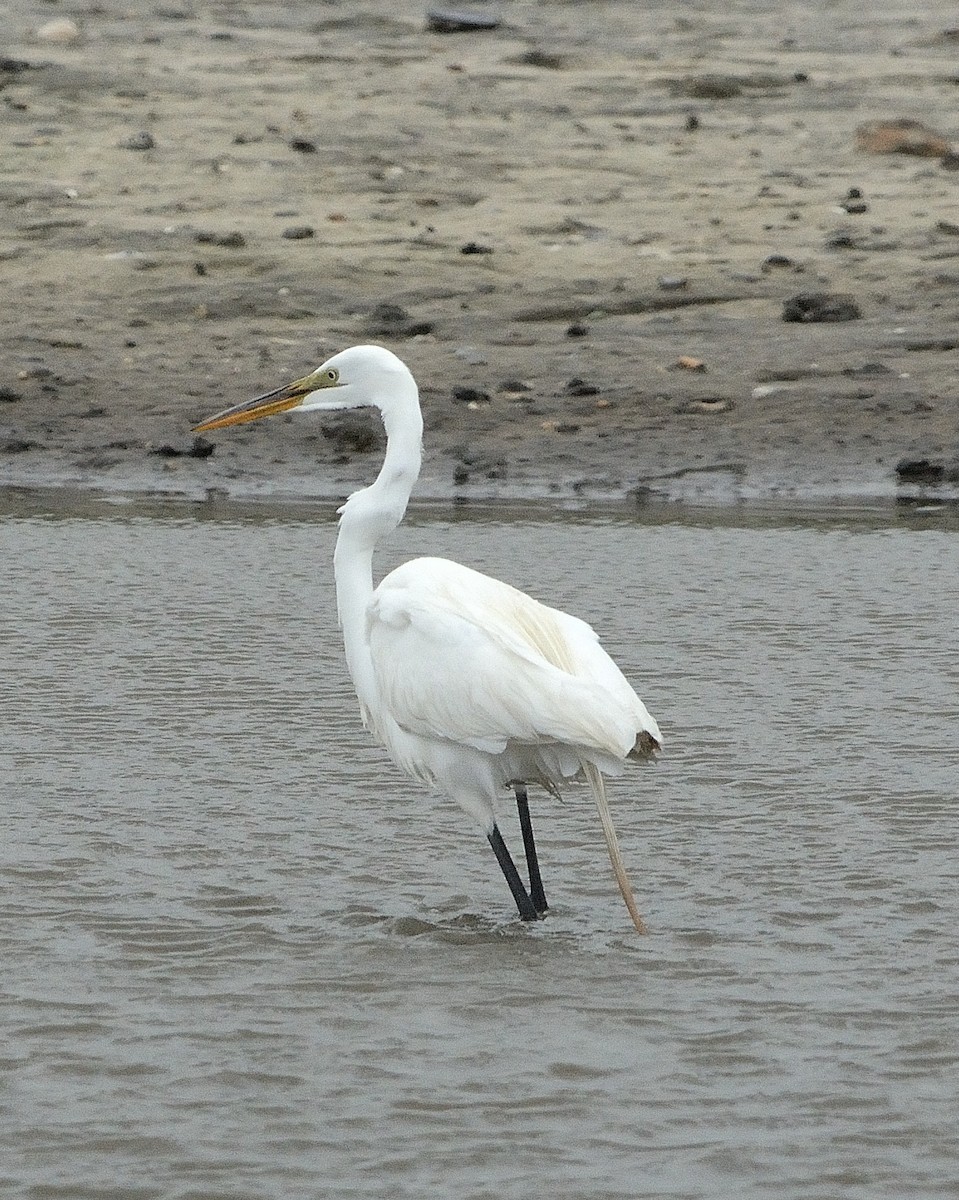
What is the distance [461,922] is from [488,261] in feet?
25.5

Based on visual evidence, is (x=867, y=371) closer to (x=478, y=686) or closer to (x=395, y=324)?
(x=395, y=324)

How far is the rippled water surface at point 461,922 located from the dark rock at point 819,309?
3.56 metres

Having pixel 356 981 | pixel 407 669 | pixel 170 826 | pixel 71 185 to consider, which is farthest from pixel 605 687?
pixel 71 185

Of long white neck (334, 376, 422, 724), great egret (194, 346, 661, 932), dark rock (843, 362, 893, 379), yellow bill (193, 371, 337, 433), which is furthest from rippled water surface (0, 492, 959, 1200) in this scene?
dark rock (843, 362, 893, 379)

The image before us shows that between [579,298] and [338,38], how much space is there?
6935mm

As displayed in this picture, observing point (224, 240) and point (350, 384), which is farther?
point (224, 240)

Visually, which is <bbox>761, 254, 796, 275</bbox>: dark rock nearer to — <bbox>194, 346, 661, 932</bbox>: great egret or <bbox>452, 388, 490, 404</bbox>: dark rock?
<bbox>452, 388, 490, 404</bbox>: dark rock

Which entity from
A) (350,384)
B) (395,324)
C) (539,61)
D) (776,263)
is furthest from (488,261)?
(350,384)

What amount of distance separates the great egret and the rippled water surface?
265mm

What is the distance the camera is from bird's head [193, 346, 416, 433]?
5.33 metres

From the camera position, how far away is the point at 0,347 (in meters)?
11.2

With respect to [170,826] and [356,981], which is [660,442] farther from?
[356,981]

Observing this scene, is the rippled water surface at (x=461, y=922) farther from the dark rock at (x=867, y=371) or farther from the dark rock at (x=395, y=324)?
the dark rock at (x=395, y=324)

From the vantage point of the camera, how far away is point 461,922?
4.87m
